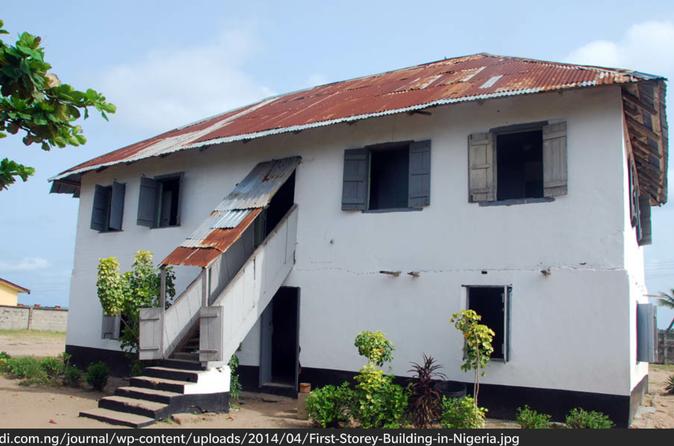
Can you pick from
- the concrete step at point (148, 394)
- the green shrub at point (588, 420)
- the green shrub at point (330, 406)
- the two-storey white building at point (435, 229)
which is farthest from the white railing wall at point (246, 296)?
the green shrub at point (588, 420)

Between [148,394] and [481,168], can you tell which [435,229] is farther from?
[148,394]

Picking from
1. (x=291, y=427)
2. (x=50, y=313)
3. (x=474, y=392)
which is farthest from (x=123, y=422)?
(x=50, y=313)

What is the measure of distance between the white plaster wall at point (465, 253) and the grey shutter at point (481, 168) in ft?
0.50

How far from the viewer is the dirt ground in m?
9.50

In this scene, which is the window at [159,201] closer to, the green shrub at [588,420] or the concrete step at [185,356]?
the concrete step at [185,356]

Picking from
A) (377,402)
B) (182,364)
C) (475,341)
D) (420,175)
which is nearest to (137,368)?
(182,364)

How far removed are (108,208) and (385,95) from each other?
8.18m

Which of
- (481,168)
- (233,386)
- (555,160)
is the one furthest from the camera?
(233,386)

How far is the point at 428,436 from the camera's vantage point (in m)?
8.34

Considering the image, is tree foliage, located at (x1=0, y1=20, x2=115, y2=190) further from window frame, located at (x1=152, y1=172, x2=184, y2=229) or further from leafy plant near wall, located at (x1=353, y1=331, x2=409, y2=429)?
window frame, located at (x1=152, y1=172, x2=184, y2=229)

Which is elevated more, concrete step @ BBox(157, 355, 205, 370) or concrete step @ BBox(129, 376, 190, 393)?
concrete step @ BBox(157, 355, 205, 370)

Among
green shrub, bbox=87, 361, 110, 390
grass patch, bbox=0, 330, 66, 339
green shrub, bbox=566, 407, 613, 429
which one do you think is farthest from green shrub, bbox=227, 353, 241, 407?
grass patch, bbox=0, 330, 66, 339

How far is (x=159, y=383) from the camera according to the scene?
10.5 metres

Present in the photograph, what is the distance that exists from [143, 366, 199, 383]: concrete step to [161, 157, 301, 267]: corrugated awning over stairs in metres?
Result: 1.79
